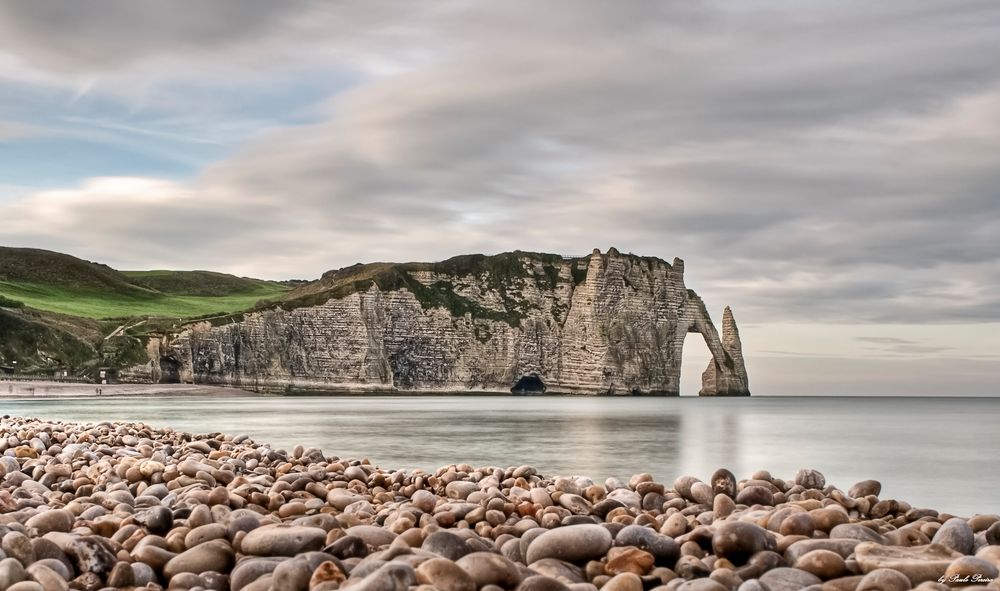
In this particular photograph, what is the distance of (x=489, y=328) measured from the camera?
360ft

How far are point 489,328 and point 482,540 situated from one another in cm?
10477

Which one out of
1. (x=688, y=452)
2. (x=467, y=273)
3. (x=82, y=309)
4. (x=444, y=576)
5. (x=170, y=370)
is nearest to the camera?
(x=444, y=576)

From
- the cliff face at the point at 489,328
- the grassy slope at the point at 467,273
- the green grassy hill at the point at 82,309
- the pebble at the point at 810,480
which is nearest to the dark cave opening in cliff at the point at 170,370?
the green grassy hill at the point at 82,309

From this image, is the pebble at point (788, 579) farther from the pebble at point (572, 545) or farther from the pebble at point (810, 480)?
the pebble at point (810, 480)

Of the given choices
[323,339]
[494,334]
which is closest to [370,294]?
[323,339]

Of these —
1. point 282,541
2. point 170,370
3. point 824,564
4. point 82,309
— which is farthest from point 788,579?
point 82,309

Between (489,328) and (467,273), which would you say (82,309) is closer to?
(467,273)

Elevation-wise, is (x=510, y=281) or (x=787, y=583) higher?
(x=510, y=281)

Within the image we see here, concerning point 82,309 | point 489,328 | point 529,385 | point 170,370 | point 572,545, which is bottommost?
point 529,385

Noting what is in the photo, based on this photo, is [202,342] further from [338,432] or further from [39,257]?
[39,257]

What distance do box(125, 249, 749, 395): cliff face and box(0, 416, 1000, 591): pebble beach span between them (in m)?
92.1

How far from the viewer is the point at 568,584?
13.9 feet

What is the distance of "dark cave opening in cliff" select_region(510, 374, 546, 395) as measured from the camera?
11169 cm

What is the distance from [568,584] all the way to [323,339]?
97734 millimetres
